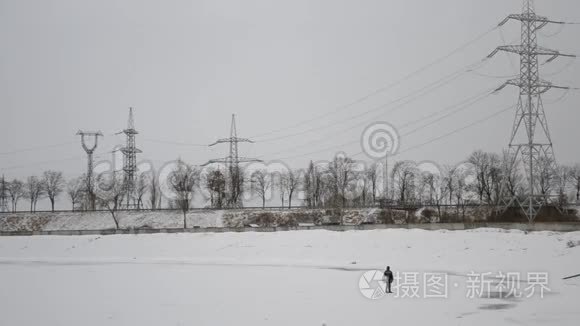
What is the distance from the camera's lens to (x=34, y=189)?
109812mm

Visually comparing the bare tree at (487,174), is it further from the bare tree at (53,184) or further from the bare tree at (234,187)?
the bare tree at (53,184)

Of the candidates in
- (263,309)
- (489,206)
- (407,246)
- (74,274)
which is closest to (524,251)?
(407,246)

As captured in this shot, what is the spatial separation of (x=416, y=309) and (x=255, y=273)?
14.9 metres

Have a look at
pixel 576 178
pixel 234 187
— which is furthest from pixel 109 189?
pixel 576 178

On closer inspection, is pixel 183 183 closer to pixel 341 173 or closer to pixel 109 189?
pixel 109 189

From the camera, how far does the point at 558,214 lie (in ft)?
169

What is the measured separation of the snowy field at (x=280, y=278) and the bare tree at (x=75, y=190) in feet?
153

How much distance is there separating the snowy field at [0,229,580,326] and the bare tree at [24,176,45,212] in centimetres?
5296

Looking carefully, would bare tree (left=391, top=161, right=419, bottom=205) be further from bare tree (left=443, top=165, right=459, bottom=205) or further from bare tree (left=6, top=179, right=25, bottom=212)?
bare tree (left=6, top=179, right=25, bottom=212)

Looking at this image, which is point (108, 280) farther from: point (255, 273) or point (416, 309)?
point (416, 309)

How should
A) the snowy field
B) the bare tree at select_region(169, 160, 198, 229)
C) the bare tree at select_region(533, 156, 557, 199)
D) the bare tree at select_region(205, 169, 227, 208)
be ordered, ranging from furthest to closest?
the bare tree at select_region(205, 169, 227, 208)
the bare tree at select_region(169, 160, 198, 229)
the bare tree at select_region(533, 156, 557, 199)
the snowy field

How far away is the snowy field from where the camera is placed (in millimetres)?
21297

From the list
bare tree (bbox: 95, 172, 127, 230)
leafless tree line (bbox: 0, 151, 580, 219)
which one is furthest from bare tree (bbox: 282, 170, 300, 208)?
bare tree (bbox: 95, 172, 127, 230)

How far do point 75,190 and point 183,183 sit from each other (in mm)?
37140
